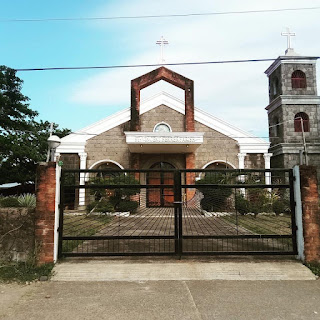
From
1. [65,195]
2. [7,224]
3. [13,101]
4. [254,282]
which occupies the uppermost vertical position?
[13,101]

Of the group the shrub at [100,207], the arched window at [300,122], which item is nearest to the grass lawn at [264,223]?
the shrub at [100,207]

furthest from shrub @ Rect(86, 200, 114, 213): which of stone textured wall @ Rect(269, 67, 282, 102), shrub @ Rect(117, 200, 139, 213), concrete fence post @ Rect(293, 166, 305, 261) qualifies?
stone textured wall @ Rect(269, 67, 282, 102)

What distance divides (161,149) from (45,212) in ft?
37.4

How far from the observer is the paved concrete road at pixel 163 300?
12.0ft

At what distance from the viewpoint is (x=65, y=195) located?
604cm

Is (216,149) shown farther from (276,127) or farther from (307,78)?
(307,78)

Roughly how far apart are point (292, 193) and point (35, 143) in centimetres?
2100

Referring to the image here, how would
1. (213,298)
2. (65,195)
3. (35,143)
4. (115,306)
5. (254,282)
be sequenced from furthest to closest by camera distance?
1. (35,143)
2. (65,195)
3. (254,282)
4. (213,298)
5. (115,306)

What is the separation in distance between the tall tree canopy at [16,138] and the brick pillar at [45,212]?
1537 centimetres

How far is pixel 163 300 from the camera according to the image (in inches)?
161

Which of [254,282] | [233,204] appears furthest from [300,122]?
[254,282]

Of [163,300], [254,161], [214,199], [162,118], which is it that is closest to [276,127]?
[254,161]

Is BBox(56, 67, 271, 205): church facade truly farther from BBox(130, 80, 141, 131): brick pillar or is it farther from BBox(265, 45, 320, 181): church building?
BBox(265, 45, 320, 181): church building

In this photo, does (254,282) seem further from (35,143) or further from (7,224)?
(35,143)
